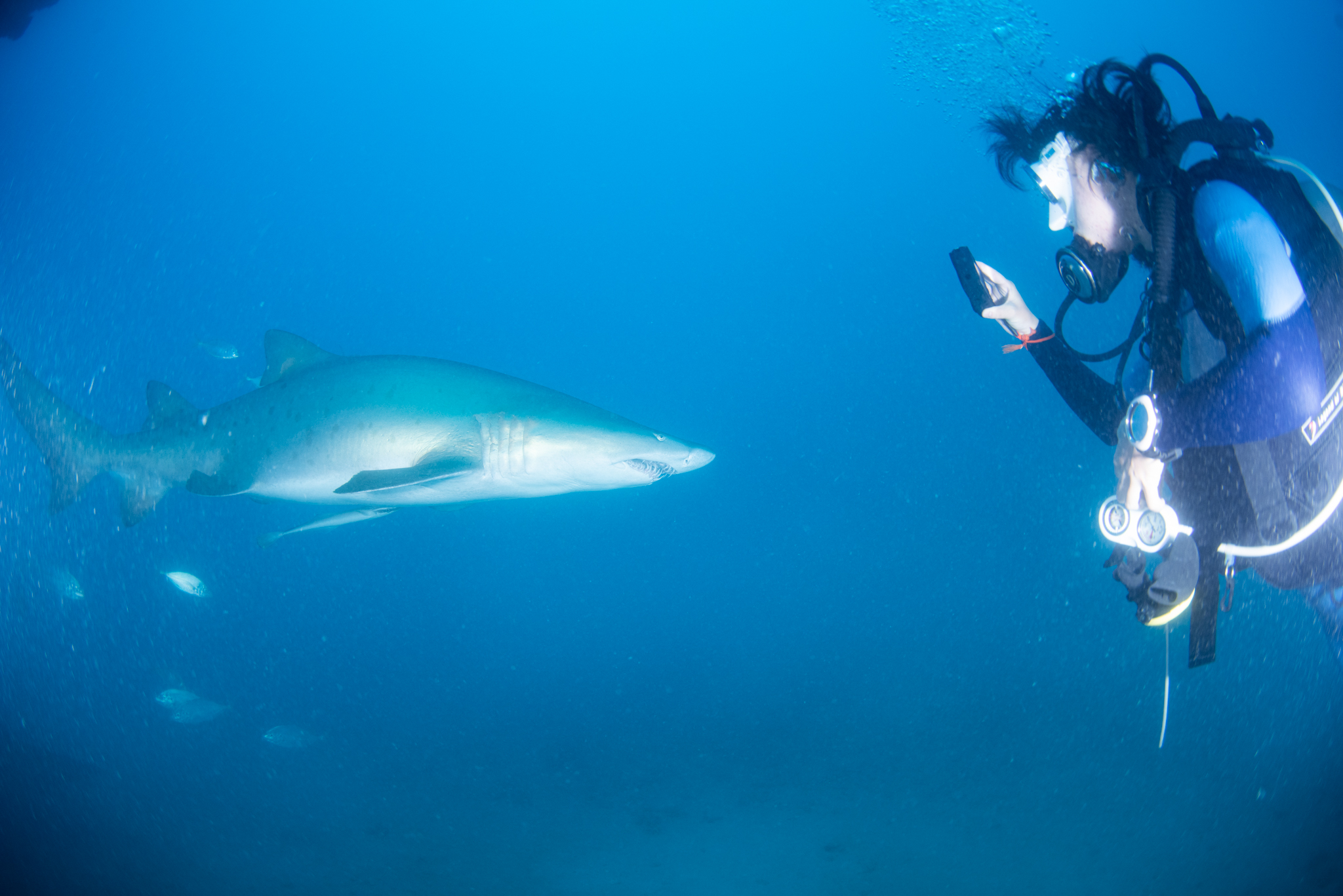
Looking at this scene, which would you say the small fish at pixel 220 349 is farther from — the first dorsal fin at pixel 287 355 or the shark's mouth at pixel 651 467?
the shark's mouth at pixel 651 467

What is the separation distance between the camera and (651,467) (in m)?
3.94

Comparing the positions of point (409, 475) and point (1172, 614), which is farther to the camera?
point (409, 475)

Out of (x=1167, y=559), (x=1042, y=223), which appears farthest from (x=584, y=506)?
(x=1042, y=223)

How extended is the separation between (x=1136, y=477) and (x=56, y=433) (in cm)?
724

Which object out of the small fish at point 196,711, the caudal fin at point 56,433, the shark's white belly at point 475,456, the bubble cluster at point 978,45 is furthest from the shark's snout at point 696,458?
the bubble cluster at point 978,45

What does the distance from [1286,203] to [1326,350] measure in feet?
1.48

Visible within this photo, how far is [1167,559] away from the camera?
1992 mm

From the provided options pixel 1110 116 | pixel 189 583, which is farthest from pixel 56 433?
pixel 1110 116

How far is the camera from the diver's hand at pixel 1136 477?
2014 millimetres

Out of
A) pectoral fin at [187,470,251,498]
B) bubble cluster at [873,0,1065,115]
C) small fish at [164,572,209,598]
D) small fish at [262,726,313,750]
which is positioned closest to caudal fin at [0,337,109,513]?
pectoral fin at [187,470,251,498]

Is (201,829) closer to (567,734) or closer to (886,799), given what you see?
(567,734)

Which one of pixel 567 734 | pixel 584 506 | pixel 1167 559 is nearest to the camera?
pixel 1167 559

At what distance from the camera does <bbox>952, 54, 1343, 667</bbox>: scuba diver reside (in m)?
1.59

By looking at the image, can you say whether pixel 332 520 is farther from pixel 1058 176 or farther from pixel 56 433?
pixel 1058 176
